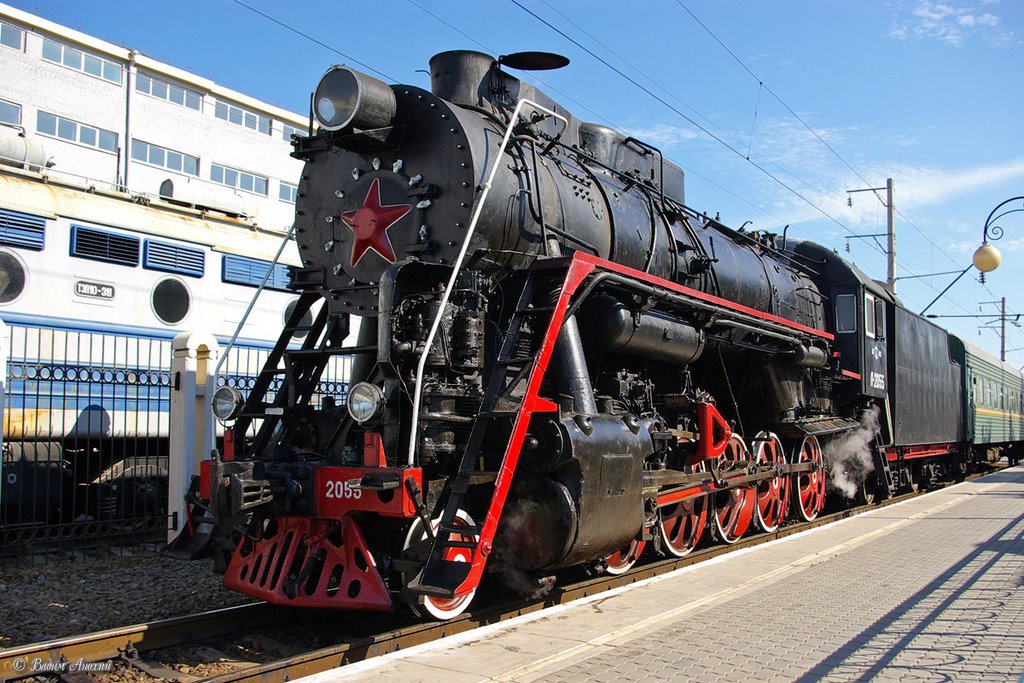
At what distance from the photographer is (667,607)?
20.1ft

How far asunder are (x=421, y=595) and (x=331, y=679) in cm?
83

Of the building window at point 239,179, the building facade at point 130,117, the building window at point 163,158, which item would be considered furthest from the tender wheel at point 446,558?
the building window at point 239,179

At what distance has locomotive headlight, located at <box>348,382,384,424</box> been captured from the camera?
17.3 feet

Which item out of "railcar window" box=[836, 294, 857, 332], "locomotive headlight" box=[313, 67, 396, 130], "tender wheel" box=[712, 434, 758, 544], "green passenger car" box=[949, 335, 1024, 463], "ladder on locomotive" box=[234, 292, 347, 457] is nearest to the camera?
"locomotive headlight" box=[313, 67, 396, 130]

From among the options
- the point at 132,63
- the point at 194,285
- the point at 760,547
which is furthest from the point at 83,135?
the point at 760,547

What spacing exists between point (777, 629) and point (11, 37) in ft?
118

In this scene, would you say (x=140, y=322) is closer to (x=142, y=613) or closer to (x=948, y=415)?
(x=142, y=613)

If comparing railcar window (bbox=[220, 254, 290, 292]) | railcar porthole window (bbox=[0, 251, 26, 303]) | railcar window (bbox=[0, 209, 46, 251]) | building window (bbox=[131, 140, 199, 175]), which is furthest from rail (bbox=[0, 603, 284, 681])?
building window (bbox=[131, 140, 199, 175])

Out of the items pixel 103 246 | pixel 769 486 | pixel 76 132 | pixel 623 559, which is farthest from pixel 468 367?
pixel 76 132

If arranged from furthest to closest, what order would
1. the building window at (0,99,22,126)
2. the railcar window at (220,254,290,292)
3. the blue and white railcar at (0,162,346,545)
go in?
the building window at (0,99,22,126), the railcar window at (220,254,290,292), the blue and white railcar at (0,162,346,545)

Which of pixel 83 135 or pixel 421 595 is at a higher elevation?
pixel 83 135

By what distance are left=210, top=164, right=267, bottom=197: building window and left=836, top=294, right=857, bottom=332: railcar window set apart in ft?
103

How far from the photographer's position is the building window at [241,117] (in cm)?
3894

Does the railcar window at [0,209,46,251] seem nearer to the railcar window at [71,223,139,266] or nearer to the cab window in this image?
the railcar window at [71,223,139,266]
